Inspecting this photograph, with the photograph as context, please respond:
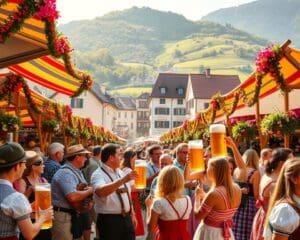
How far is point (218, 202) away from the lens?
16.4 feet

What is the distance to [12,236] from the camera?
3750mm

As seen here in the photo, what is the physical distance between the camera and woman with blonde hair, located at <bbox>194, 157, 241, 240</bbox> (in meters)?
4.99

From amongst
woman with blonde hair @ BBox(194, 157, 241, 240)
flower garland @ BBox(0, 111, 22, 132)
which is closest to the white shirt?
woman with blonde hair @ BBox(194, 157, 241, 240)

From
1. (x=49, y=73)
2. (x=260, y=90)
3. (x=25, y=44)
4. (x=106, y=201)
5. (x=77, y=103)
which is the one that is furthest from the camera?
(x=77, y=103)

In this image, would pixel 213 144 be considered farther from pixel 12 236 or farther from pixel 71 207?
pixel 71 207

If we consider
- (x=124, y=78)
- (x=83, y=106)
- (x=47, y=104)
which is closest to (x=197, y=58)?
(x=124, y=78)

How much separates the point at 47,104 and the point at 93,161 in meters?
5.56

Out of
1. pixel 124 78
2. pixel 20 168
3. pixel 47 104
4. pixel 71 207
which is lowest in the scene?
pixel 71 207

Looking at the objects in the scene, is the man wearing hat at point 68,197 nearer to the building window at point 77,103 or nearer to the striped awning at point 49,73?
the striped awning at point 49,73

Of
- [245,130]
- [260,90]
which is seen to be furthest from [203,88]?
[260,90]

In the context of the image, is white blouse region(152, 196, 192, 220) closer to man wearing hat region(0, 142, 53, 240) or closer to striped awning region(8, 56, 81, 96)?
man wearing hat region(0, 142, 53, 240)

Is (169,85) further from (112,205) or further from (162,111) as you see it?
(112,205)

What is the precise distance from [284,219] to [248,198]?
3.33 m

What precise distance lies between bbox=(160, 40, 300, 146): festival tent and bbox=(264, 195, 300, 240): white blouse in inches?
211
